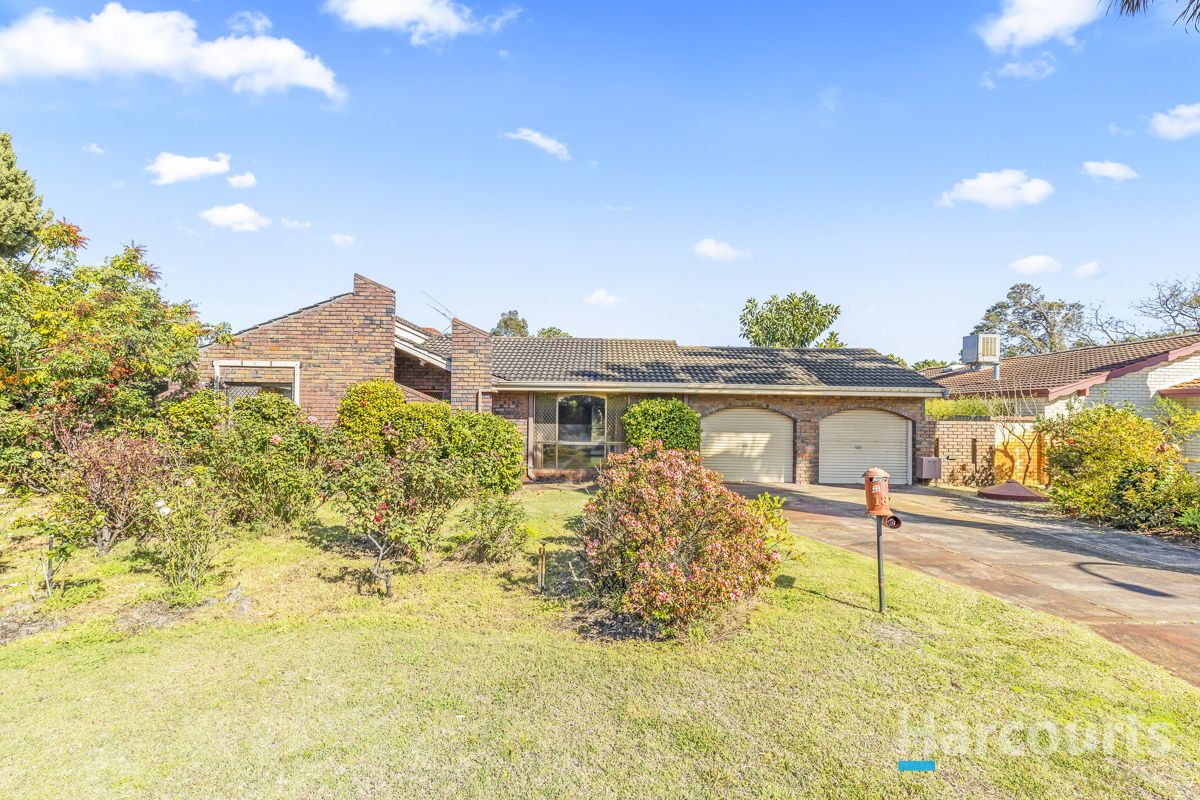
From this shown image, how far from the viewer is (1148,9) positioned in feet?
26.2

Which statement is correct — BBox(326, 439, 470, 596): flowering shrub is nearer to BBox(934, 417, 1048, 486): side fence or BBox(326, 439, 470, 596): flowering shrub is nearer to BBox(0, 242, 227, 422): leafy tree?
BBox(0, 242, 227, 422): leafy tree

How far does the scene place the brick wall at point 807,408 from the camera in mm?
15609

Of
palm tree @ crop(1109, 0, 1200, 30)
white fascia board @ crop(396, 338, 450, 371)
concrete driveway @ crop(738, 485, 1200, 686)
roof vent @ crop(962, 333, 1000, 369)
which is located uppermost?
palm tree @ crop(1109, 0, 1200, 30)

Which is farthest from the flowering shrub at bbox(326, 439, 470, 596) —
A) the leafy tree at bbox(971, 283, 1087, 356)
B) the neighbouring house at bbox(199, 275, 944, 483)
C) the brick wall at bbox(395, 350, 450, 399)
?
the leafy tree at bbox(971, 283, 1087, 356)

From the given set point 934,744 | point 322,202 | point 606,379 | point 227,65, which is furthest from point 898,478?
point 227,65

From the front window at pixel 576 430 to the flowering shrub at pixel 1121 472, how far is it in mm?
9512

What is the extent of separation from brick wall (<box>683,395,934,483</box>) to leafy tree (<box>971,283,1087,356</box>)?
4253 centimetres

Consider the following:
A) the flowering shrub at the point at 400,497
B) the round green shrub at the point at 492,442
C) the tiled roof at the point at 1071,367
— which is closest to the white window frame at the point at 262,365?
the round green shrub at the point at 492,442

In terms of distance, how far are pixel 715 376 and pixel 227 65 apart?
42.4 ft

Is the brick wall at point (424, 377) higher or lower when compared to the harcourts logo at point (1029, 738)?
higher

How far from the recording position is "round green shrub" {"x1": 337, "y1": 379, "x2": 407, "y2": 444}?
12203 mm

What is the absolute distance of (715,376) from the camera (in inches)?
630

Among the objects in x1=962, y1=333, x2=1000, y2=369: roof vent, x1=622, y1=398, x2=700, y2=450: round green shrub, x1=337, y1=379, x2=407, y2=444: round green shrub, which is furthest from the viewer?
x1=962, y1=333, x2=1000, y2=369: roof vent

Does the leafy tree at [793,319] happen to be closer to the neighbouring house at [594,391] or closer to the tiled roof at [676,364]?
the tiled roof at [676,364]
